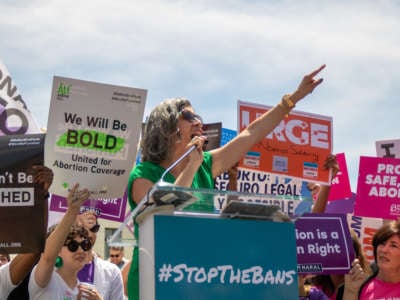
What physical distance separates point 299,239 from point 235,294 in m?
2.72

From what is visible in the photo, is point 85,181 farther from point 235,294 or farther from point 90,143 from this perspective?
point 235,294

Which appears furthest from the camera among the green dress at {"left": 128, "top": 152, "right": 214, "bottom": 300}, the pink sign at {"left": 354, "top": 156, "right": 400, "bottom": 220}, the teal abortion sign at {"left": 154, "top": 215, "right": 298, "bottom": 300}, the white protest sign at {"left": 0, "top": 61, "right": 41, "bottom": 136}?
the pink sign at {"left": 354, "top": 156, "right": 400, "bottom": 220}

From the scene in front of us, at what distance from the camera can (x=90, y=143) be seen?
457 cm

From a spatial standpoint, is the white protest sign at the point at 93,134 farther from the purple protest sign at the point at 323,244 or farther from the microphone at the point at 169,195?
the microphone at the point at 169,195

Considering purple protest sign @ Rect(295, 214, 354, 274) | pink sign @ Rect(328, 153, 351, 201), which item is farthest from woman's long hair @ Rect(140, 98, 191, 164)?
pink sign @ Rect(328, 153, 351, 201)

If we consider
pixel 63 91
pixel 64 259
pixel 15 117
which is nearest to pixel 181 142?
pixel 63 91

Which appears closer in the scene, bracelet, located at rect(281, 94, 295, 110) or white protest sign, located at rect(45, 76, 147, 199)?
bracelet, located at rect(281, 94, 295, 110)

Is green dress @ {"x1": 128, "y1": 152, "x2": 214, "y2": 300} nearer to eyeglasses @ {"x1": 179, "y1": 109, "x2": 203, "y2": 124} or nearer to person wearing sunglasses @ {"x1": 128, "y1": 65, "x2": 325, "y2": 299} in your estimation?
person wearing sunglasses @ {"x1": 128, "y1": 65, "x2": 325, "y2": 299}

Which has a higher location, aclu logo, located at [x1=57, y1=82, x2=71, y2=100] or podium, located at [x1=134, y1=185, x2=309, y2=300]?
aclu logo, located at [x1=57, y1=82, x2=71, y2=100]

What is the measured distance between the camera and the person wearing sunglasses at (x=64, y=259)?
3.96 m

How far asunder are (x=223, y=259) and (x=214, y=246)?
0.05 meters

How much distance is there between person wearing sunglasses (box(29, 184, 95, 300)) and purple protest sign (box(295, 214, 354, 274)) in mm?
1558

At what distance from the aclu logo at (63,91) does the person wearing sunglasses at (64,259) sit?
617 millimetres

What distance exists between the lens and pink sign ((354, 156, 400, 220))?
7199mm
